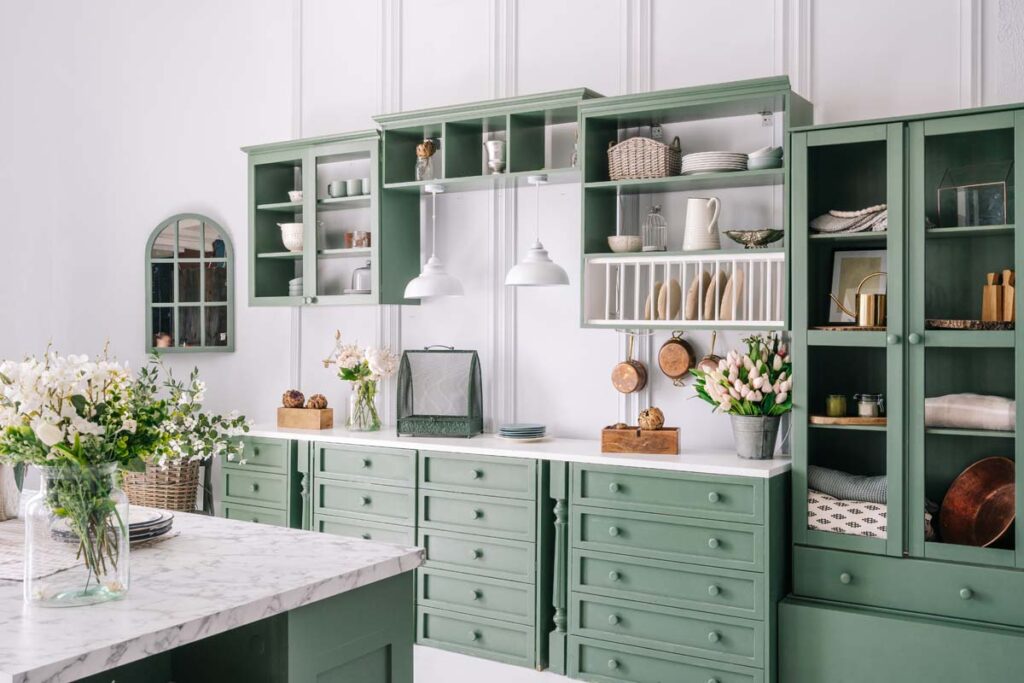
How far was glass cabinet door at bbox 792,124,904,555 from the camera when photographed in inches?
142

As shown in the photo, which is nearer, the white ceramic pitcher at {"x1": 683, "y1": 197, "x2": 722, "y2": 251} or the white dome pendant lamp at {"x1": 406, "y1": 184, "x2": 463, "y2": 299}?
the white ceramic pitcher at {"x1": 683, "y1": 197, "x2": 722, "y2": 251}

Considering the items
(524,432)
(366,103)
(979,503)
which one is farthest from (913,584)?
(366,103)

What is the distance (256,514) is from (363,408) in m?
0.78

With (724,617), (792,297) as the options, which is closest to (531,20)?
(792,297)

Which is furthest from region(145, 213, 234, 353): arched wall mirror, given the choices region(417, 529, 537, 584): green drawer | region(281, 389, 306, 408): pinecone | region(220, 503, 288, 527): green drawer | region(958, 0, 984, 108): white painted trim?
region(958, 0, 984, 108): white painted trim

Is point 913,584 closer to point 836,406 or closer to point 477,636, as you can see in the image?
point 836,406

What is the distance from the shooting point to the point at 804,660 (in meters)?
3.71

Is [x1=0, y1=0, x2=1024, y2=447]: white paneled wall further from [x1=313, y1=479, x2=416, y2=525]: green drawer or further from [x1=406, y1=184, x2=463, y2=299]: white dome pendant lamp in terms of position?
[x1=313, y1=479, x2=416, y2=525]: green drawer

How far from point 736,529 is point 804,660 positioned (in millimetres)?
550

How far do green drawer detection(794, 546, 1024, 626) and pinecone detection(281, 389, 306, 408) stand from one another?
2.65 m

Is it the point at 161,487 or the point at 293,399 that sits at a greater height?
the point at 293,399

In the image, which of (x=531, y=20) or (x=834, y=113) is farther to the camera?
(x=531, y=20)

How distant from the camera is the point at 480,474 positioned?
435 centimetres

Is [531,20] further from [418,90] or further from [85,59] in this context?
[85,59]
